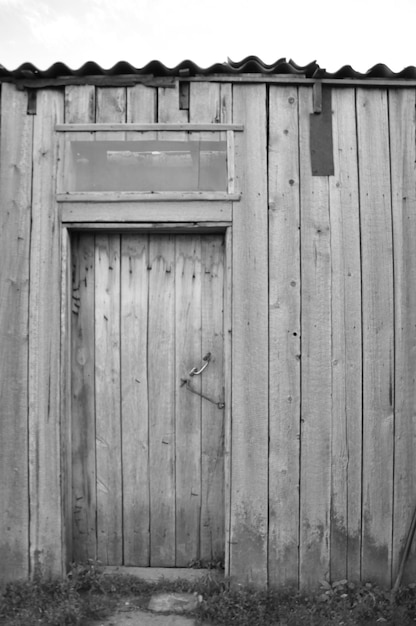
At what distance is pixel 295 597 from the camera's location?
3467 millimetres

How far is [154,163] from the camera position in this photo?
12.0 feet

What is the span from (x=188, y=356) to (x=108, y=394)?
2.00 ft

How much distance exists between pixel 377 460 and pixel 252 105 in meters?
2.47

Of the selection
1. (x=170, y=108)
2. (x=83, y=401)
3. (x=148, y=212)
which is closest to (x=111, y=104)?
(x=170, y=108)

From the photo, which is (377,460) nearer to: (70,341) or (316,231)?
(316,231)

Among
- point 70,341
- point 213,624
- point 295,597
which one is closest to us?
point 213,624

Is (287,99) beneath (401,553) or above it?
above

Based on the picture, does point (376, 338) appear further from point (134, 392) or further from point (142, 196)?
point (142, 196)

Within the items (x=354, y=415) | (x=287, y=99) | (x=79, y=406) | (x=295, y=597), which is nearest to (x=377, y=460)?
(x=354, y=415)

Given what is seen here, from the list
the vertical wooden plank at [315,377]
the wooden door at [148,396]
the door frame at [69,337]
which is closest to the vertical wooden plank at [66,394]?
the door frame at [69,337]

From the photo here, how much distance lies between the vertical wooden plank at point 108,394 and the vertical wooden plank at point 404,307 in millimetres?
1865

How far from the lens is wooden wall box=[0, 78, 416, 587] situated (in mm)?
3596

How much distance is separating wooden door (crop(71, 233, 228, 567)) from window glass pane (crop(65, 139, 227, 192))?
1.22 feet

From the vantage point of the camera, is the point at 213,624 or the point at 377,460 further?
the point at 377,460
